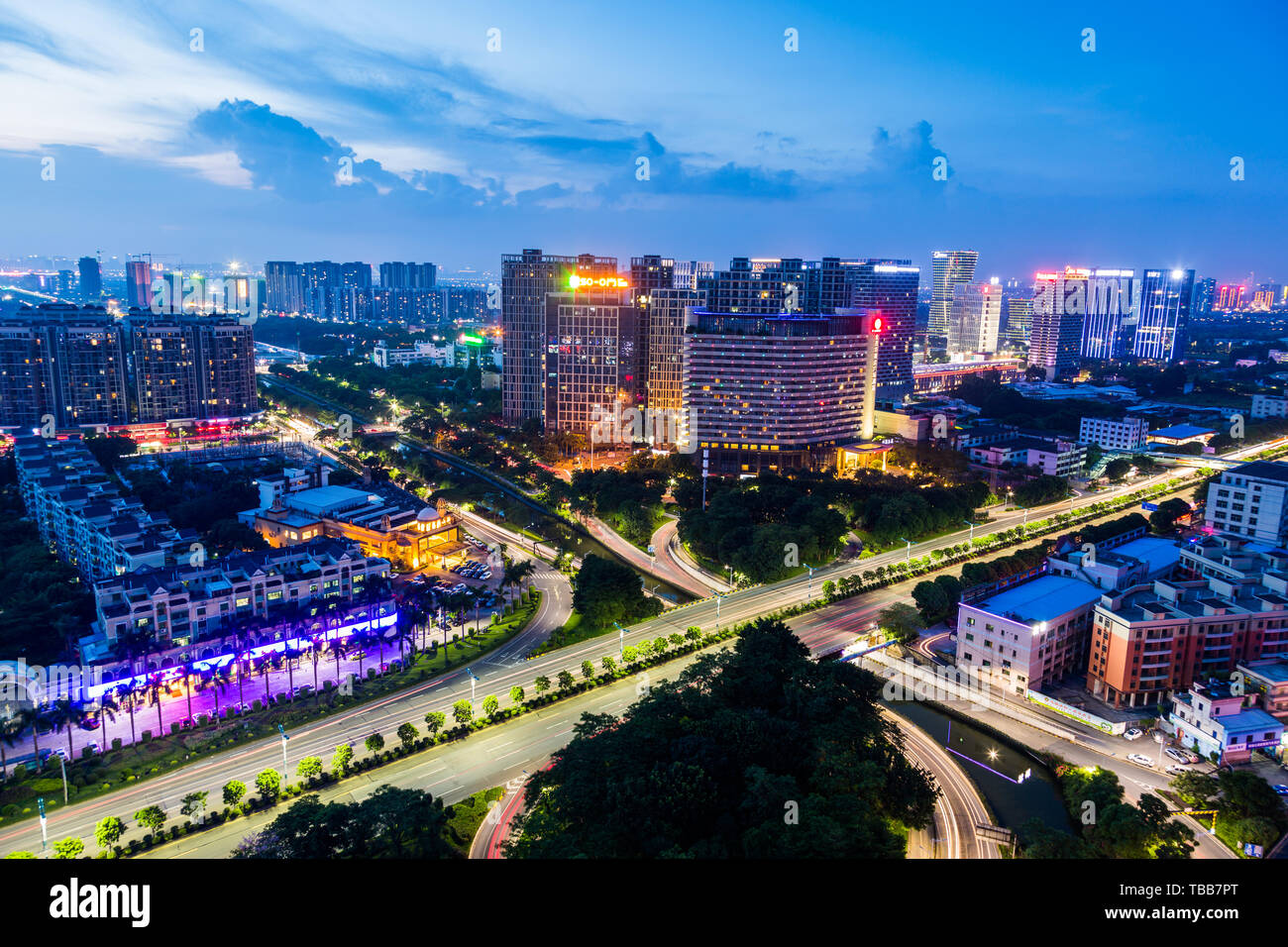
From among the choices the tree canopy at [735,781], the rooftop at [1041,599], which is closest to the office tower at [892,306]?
the rooftop at [1041,599]

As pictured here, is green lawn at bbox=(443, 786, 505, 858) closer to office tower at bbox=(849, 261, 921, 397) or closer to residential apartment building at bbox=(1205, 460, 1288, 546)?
residential apartment building at bbox=(1205, 460, 1288, 546)

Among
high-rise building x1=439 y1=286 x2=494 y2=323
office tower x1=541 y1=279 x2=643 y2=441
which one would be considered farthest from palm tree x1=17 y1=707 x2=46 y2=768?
high-rise building x1=439 y1=286 x2=494 y2=323

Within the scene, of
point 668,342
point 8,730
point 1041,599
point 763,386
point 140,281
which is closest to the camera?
point 8,730

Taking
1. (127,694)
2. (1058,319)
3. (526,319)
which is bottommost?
(127,694)

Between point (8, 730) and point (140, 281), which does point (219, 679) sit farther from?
point (140, 281)

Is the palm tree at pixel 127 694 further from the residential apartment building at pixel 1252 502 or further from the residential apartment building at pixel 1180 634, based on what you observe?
the residential apartment building at pixel 1252 502

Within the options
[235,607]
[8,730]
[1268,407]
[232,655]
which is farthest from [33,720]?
[1268,407]
